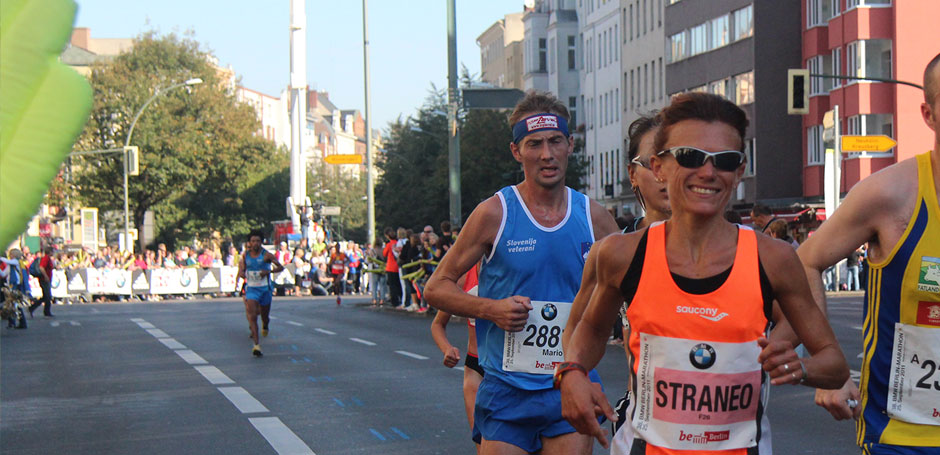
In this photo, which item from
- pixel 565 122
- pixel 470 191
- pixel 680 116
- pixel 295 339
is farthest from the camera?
pixel 470 191

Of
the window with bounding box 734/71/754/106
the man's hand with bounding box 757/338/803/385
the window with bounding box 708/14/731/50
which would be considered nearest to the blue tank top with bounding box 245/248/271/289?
the man's hand with bounding box 757/338/803/385

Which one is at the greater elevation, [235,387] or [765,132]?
[765,132]

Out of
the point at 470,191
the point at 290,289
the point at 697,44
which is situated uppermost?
the point at 697,44

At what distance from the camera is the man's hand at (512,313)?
4.63 m

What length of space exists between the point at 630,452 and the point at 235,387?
38.1 feet

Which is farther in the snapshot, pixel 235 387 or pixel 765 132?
pixel 765 132

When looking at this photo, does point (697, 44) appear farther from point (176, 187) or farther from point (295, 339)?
point (295, 339)

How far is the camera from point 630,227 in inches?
197

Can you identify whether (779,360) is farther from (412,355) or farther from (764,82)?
(764,82)

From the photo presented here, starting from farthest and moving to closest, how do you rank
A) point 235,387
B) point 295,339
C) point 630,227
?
point 295,339, point 235,387, point 630,227

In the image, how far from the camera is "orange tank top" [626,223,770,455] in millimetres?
2922

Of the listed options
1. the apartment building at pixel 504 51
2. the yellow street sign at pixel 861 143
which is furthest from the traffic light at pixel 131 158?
the apartment building at pixel 504 51

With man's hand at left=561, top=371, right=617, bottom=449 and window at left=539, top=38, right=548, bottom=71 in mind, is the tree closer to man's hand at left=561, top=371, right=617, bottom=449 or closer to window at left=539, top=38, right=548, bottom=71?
window at left=539, top=38, right=548, bottom=71

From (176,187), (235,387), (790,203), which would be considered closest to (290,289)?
(790,203)
